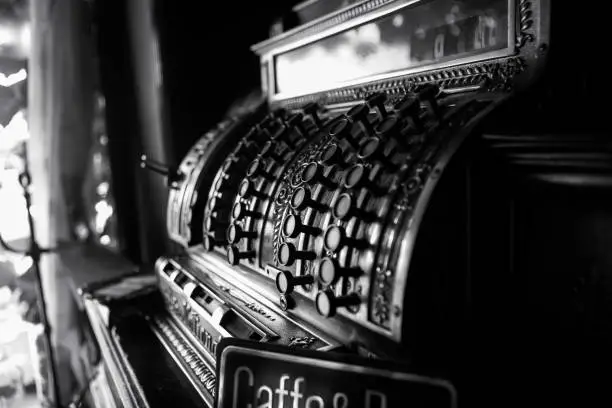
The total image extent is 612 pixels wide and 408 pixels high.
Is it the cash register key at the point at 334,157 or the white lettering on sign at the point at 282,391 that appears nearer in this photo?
the white lettering on sign at the point at 282,391

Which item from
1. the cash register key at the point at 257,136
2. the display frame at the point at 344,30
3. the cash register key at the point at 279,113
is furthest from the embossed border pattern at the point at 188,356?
the display frame at the point at 344,30

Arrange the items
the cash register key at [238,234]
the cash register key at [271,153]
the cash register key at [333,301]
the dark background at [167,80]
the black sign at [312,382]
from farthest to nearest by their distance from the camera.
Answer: the dark background at [167,80] → the cash register key at [271,153] → the cash register key at [238,234] → the cash register key at [333,301] → the black sign at [312,382]

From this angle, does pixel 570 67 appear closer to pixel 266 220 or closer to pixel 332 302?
pixel 332 302

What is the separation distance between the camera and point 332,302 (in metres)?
1.20

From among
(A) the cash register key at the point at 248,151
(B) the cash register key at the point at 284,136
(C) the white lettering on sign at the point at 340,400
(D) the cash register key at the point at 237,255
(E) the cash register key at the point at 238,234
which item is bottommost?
(C) the white lettering on sign at the point at 340,400

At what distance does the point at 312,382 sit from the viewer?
3.29 feet

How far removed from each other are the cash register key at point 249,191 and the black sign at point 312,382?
0.79 meters

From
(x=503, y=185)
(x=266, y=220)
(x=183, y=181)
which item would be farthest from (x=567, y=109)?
(x=183, y=181)

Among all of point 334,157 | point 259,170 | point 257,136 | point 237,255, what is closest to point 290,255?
point 334,157

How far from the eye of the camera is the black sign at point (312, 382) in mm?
890

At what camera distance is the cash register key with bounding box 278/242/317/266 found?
1.36 m

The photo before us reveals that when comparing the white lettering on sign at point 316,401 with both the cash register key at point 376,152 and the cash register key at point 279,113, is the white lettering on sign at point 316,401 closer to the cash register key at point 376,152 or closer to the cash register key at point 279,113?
the cash register key at point 376,152

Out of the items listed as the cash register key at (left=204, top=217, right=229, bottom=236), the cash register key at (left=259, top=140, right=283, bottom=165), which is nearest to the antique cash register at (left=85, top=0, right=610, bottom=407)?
the cash register key at (left=259, top=140, right=283, bottom=165)

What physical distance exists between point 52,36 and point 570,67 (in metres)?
2.98
